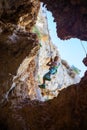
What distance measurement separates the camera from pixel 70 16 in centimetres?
542

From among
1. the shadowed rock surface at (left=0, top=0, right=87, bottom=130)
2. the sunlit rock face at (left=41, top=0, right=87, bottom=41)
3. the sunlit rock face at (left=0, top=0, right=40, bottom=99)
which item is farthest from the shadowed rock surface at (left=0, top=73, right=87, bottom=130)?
the sunlit rock face at (left=41, top=0, right=87, bottom=41)

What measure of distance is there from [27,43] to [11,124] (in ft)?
7.49

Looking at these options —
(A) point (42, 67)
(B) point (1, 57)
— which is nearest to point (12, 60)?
(B) point (1, 57)

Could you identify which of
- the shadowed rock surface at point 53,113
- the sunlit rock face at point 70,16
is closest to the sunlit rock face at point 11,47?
the shadowed rock surface at point 53,113

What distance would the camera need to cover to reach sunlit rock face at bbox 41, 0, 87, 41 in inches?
205

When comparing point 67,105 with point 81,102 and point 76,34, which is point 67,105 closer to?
point 81,102

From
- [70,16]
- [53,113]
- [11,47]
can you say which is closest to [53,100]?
[53,113]

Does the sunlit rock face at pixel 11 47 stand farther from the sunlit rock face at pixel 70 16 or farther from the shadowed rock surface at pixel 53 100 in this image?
the sunlit rock face at pixel 70 16

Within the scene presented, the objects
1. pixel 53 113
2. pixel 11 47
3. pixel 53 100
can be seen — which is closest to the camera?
pixel 53 113

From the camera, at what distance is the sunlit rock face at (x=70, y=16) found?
205 inches

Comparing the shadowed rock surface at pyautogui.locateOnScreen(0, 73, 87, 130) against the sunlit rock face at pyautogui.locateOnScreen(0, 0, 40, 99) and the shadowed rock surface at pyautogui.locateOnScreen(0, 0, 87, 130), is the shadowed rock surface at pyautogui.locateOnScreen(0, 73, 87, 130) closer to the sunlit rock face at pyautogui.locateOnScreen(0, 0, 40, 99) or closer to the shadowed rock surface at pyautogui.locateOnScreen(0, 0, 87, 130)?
the shadowed rock surface at pyautogui.locateOnScreen(0, 0, 87, 130)

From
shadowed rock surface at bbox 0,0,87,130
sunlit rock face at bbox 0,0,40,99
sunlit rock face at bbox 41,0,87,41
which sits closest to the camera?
sunlit rock face at bbox 41,0,87,41

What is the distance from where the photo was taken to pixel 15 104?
713cm

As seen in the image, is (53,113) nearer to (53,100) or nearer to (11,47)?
(53,100)
